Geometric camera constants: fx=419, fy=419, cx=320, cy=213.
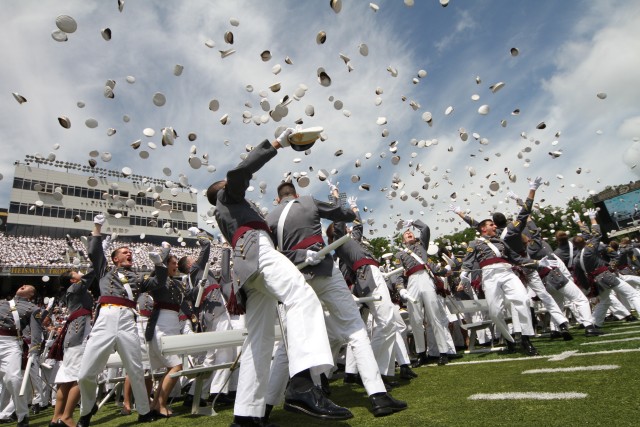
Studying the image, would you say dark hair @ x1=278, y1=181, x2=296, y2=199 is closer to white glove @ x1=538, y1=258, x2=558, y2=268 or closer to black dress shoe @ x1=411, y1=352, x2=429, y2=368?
black dress shoe @ x1=411, y1=352, x2=429, y2=368

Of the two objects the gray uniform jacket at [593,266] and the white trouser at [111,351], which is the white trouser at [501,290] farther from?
the white trouser at [111,351]

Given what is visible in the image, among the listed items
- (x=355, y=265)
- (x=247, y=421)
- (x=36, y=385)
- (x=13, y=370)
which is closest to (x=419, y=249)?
(x=355, y=265)

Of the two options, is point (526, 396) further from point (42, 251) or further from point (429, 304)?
point (42, 251)

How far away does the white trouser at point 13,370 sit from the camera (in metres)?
6.94

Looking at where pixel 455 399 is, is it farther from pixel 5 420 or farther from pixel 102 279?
pixel 5 420

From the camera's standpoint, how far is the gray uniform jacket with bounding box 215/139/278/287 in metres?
3.26

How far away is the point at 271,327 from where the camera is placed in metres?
3.41

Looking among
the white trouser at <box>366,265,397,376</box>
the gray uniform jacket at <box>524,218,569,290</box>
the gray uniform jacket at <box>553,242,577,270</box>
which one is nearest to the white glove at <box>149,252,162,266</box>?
the white trouser at <box>366,265,397,376</box>

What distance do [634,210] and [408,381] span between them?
2016 inches

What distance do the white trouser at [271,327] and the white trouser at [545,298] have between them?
6.67m

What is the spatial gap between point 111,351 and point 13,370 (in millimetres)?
3246

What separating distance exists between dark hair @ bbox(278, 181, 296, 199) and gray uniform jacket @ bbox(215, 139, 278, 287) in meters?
1.02

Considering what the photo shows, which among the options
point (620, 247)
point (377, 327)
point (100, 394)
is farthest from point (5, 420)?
point (620, 247)

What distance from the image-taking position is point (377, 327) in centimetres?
563
